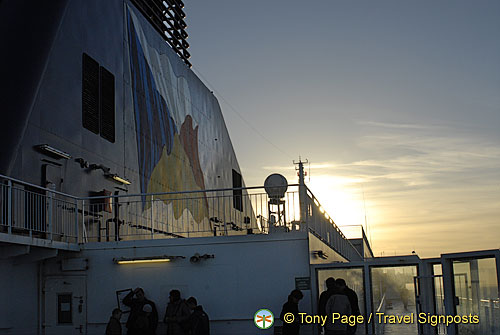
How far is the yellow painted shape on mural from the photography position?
23250mm

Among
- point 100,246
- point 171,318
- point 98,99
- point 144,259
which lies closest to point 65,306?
point 100,246

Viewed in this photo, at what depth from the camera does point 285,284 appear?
1499cm

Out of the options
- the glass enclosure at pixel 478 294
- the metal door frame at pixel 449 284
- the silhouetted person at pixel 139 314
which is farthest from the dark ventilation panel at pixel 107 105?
the glass enclosure at pixel 478 294

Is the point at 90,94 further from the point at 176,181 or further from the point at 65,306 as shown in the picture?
the point at 176,181

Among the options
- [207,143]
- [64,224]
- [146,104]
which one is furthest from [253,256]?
[207,143]

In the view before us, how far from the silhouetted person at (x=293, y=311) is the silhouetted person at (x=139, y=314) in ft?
10.4

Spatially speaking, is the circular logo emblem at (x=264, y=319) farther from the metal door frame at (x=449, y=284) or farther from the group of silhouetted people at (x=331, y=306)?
the metal door frame at (x=449, y=284)

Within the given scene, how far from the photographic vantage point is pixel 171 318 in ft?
47.4

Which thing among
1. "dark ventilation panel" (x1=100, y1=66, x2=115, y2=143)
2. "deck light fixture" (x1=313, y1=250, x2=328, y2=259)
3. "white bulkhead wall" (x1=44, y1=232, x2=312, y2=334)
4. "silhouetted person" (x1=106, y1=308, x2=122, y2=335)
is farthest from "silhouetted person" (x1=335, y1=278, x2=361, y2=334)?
"dark ventilation panel" (x1=100, y1=66, x2=115, y2=143)

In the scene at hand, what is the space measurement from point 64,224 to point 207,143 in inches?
621

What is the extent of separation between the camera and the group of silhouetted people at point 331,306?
12.9 m

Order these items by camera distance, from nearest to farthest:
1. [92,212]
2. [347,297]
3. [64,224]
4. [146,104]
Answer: [347,297] < [64,224] < [92,212] < [146,104]

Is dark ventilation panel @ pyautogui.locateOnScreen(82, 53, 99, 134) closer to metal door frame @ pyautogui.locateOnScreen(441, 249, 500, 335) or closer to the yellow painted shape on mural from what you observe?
the yellow painted shape on mural

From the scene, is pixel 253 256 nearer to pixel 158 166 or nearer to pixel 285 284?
pixel 285 284
